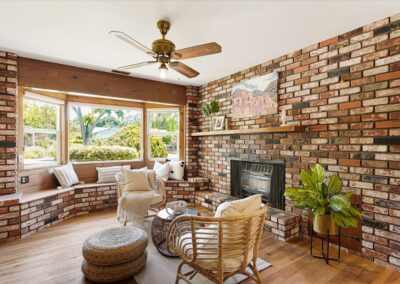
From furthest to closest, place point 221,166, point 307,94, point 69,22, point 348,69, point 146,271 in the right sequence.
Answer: point 221,166, point 307,94, point 348,69, point 69,22, point 146,271

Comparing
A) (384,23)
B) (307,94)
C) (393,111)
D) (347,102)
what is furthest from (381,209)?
(384,23)

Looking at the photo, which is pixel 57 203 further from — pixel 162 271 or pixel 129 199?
pixel 162 271

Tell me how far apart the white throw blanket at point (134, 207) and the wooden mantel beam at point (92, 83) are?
1.94m

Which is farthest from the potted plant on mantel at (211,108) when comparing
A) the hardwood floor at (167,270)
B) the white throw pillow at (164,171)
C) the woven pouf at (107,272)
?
the woven pouf at (107,272)

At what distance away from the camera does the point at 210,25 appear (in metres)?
2.37

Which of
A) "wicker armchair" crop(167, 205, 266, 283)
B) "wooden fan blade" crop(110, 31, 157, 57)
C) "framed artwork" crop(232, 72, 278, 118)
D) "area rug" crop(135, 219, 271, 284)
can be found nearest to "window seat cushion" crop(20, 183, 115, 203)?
"area rug" crop(135, 219, 271, 284)

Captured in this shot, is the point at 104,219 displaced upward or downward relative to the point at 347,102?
downward

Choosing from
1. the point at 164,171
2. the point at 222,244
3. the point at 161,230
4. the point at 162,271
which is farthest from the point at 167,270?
the point at 164,171

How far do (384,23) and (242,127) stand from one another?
2231mm

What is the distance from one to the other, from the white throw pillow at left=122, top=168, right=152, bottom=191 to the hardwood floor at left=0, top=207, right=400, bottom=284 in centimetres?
97

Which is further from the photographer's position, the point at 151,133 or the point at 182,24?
the point at 151,133

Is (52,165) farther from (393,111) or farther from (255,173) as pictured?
(393,111)

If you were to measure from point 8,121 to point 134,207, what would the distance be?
2.18 m

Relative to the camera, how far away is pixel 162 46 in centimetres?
212
